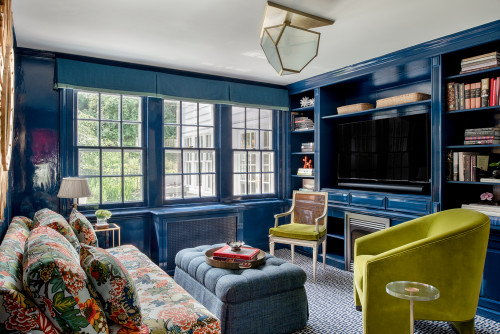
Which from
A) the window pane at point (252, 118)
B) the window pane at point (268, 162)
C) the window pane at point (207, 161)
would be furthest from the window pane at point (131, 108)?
the window pane at point (268, 162)

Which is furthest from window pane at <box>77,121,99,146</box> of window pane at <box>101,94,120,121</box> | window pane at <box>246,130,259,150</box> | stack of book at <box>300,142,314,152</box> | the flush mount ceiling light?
stack of book at <box>300,142,314,152</box>

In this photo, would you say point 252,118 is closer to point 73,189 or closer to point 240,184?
point 240,184

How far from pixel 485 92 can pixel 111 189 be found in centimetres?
405

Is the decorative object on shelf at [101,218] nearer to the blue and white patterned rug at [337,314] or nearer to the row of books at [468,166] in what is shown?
the blue and white patterned rug at [337,314]

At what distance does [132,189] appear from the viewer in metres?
4.27

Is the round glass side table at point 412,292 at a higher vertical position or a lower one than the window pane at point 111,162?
lower

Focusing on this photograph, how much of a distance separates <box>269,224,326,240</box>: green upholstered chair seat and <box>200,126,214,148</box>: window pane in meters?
1.56

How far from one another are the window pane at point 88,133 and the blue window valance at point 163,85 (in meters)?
0.43

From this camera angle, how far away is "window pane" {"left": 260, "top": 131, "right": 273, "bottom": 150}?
5386 millimetres

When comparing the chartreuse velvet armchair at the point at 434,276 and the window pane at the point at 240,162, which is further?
the window pane at the point at 240,162

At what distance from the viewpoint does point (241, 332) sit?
2461 millimetres

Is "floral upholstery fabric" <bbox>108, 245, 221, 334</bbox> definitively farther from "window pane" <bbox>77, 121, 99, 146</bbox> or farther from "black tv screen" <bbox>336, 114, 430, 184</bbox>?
"black tv screen" <bbox>336, 114, 430, 184</bbox>

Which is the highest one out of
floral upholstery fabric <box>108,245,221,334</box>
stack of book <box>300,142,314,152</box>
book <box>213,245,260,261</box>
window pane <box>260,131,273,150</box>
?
window pane <box>260,131,273,150</box>

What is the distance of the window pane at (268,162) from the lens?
5410 millimetres
